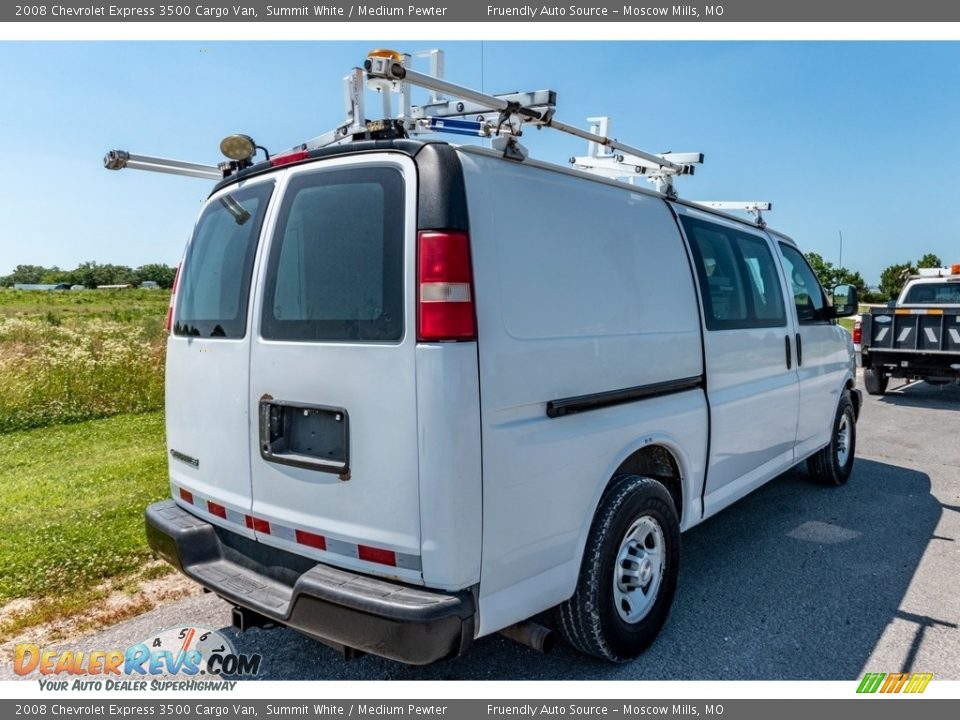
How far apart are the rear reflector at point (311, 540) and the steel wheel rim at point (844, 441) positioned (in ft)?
16.9

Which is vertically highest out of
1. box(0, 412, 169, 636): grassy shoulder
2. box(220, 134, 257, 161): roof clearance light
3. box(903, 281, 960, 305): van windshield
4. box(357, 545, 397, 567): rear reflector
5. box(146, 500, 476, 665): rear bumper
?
box(220, 134, 257, 161): roof clearance light

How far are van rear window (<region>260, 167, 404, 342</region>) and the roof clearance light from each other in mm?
568

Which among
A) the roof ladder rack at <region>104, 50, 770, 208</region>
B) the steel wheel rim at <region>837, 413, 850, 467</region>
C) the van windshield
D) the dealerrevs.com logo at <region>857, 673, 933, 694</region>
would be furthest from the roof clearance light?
the van windshield

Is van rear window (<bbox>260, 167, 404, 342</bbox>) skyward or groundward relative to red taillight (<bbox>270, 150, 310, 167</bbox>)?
groundward

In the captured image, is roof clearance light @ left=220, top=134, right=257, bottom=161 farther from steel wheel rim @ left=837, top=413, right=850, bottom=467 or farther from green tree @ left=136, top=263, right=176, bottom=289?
green tree @ left=136, top=263, right=176, bottom=289

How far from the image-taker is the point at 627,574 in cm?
310

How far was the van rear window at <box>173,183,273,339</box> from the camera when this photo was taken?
113 inches

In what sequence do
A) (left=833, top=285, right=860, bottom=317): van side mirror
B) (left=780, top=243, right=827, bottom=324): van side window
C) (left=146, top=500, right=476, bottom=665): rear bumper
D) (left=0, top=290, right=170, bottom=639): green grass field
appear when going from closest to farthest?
(left=146, top=500, right=476, bottom=665): rear bumper, (left=0, top=290, right=170, bottom=639): green grass field, (left=780, top=243, right=827, bottom=324): van side window, (left=833, top=285, right=860, bottom=317): van side mirror

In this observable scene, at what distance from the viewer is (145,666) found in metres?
3.12

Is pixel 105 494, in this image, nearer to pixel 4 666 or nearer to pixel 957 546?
pixel 4 666

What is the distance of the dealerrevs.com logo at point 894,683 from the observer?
2.95 m

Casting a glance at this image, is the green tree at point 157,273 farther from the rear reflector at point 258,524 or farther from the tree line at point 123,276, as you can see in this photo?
the rear reflector at point 258,524

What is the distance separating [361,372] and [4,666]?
2.38m

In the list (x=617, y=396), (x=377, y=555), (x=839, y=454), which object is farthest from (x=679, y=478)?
(x=839, y=454)
